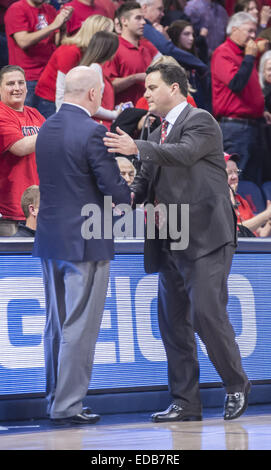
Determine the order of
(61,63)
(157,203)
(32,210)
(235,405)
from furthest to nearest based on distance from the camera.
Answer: (61,63)
(32,210)
(157,203)
(235,405)

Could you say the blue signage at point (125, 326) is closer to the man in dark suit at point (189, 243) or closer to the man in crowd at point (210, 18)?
the man in dark suit at point (189, 243)

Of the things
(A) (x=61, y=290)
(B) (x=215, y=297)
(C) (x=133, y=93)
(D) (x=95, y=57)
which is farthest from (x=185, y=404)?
(C) (x=133, y=93)

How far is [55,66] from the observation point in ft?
24.2

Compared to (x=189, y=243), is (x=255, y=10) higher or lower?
higher

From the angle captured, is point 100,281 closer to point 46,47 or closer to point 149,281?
point 149,281

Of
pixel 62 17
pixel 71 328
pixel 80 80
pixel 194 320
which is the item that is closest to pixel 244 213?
pixel 62 17

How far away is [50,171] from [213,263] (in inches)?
40.7

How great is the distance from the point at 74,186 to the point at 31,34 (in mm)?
3677

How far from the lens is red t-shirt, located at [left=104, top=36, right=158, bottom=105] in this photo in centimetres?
810

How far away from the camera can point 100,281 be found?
461 centimetres

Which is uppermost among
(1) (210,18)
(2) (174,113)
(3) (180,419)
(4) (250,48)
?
(1) (210,18)

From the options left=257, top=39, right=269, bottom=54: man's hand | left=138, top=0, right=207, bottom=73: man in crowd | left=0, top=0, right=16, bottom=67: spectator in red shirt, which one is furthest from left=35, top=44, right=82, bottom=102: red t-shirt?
left=257, top=39, right=269, bottom=54: man's hand

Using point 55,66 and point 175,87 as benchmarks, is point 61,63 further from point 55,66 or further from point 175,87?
point 175,87

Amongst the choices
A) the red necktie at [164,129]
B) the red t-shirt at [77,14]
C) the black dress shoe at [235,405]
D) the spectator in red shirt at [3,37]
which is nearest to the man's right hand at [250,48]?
the red t-shirt at [77,14]
